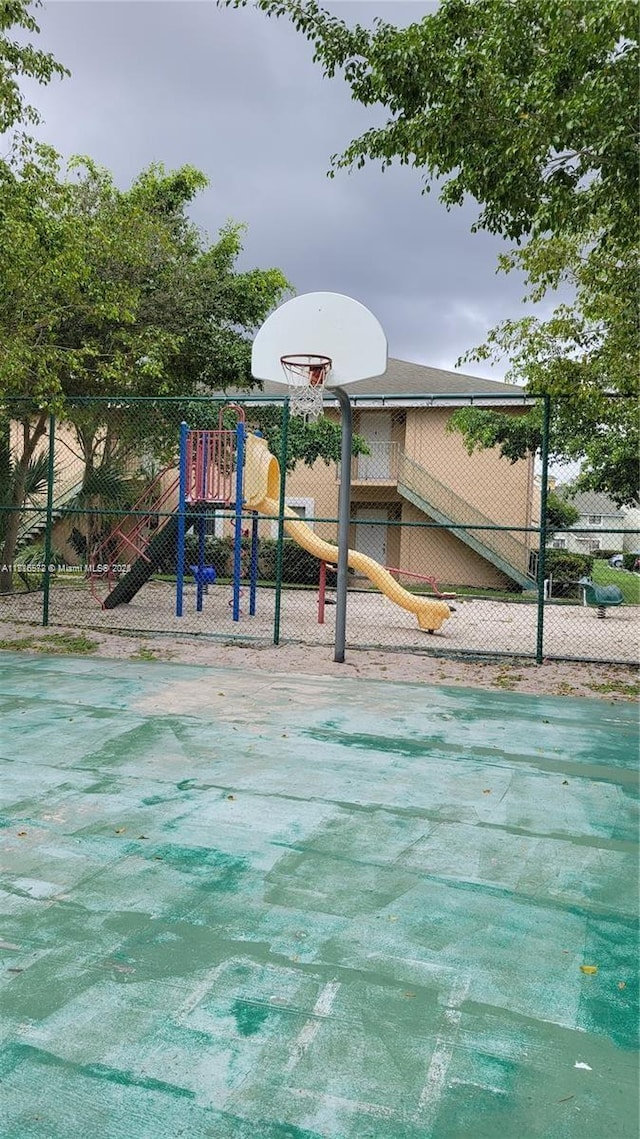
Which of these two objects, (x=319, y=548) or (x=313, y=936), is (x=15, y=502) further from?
(x=313, y=936)

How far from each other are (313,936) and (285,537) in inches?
617

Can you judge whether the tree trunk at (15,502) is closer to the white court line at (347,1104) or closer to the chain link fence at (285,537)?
the chain link fence at (285,537)

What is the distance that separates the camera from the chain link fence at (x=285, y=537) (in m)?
11.0

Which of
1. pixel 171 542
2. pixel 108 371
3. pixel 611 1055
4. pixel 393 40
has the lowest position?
pixel 611 1055

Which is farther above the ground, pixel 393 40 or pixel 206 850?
pixel 393 40

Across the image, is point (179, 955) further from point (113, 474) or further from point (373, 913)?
point (113, 474)

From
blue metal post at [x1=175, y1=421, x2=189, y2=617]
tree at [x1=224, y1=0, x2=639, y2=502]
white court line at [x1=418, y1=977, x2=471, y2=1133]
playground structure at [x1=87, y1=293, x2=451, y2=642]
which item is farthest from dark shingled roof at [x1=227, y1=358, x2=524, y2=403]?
white court line at [x1=418, y1=977, x2=471, y2=1133]

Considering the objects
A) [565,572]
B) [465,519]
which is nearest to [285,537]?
[465,519]

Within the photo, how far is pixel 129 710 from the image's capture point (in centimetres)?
591

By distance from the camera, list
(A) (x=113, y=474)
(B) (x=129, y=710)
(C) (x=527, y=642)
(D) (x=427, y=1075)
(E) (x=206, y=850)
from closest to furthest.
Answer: (D) (x=427, y=1075) < (E) (x=206, y=850) < (B) (x=129, y=710) < (C) (x=527, y=642) < (A) (x=113, y=474)

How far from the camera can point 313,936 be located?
275cm

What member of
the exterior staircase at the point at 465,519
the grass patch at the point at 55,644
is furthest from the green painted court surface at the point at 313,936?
the exterior staircase at the point at 465,519

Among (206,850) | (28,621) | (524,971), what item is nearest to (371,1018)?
(524,971)

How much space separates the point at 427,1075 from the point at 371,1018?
27 cm
